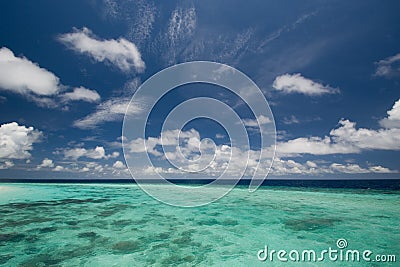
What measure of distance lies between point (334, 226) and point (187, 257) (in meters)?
10.9

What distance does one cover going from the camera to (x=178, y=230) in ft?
44.9

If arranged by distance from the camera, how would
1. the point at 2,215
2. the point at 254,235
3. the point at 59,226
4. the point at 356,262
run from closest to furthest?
1. the point at 356,262
2. the point at 254,235
3. the point at 59,226
4. the point at 2,215

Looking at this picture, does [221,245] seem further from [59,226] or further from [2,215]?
[2,215]

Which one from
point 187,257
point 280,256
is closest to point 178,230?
point 187,257

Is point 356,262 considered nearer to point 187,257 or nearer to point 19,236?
point 187,257

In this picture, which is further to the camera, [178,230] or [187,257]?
[178,230]

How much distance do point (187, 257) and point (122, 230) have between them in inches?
224

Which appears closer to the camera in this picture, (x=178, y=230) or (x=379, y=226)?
(x=178, y=230)

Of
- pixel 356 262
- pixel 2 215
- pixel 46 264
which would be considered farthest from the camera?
pixel 2 215

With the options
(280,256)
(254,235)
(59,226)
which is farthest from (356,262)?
(59,226)

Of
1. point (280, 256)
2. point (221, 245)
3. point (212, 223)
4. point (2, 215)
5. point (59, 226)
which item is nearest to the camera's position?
point (280, 256)

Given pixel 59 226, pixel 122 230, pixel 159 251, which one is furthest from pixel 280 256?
pixel 59 226

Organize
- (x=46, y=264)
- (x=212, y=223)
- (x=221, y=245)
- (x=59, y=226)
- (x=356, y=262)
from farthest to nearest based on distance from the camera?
(x=212, y=223) → (x=59, y=226) → (x=221, y=245) → (x=356, y=262) → (x=46, y=264)

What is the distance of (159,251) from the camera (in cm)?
1008
